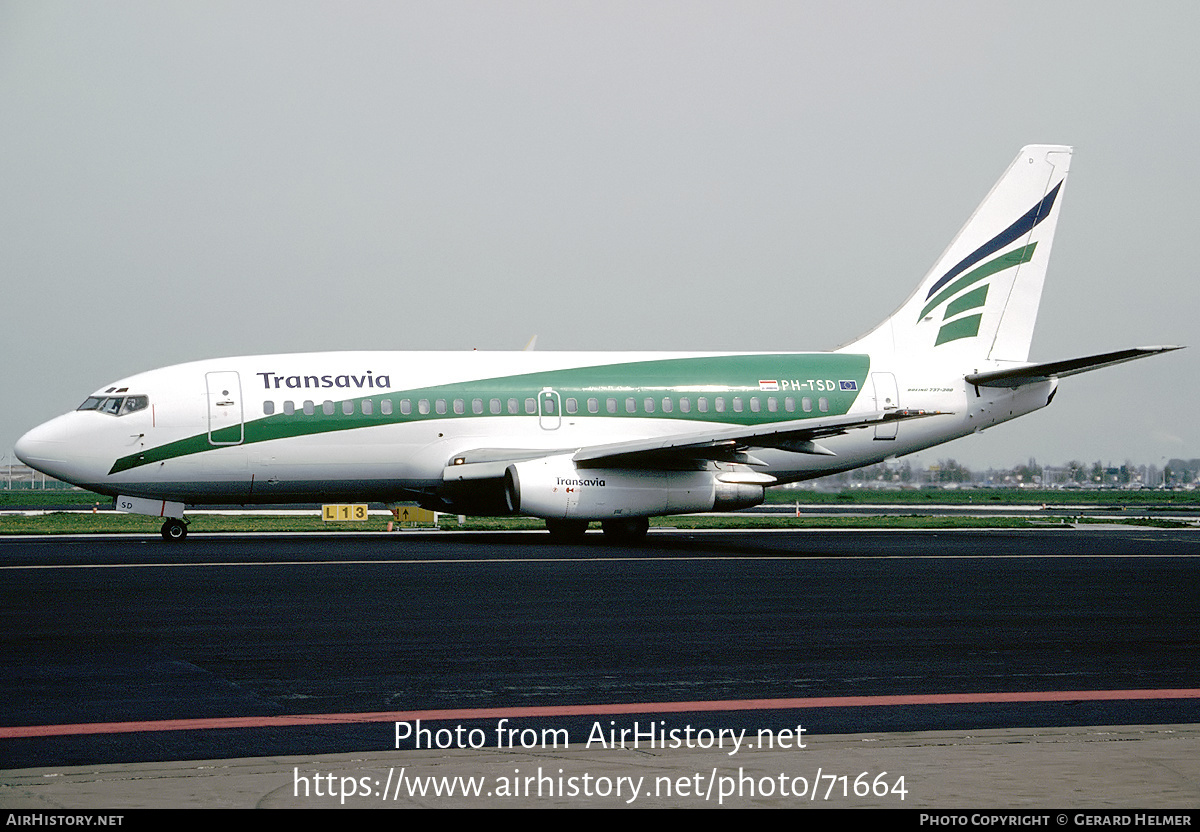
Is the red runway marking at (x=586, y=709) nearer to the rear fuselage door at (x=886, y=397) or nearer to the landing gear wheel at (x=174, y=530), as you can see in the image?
the landing gear wheel at (x=174, y=530)

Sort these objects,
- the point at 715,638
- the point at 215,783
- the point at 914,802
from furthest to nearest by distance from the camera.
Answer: the point at 715,638 → the point at 215,783 → the point at 914,802

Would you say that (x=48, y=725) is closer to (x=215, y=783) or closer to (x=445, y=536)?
(x=215, y=783)

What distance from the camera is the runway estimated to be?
942cm

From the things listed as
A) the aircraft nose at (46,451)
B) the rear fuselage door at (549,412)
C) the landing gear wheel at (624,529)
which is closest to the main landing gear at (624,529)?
the landing gear wheel at (624,529)

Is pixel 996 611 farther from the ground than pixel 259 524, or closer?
farther from the ground

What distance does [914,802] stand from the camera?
6.58 metres

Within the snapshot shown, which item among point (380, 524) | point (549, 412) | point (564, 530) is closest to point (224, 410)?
point (549, 412)

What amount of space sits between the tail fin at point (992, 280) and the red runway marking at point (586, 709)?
1043 inches

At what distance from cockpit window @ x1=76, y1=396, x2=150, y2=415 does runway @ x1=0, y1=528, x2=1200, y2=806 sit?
16.8 ft

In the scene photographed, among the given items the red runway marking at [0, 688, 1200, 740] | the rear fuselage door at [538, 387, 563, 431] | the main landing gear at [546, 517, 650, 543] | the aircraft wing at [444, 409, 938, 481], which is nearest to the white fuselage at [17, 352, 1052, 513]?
the rear fuselage door at [538, 387, 563, 431]

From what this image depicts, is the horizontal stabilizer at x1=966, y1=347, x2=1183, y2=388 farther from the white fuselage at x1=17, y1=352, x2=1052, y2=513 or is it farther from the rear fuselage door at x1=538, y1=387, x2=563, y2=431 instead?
the rear fuselage door at x1=538, y1=387, x2=563, y2=431

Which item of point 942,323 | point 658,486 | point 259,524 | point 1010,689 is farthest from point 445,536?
point 1010,689

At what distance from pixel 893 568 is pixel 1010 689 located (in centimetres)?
1312
